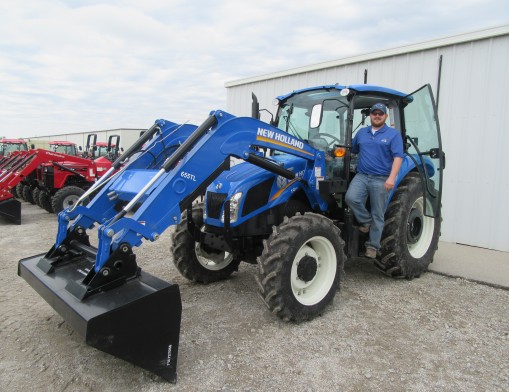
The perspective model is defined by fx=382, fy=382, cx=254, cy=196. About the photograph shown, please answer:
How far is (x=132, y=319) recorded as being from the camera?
2.46 meters

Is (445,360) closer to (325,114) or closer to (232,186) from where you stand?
(232,186)

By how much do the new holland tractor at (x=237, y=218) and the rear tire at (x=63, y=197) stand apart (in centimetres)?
642

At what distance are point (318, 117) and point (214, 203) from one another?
1.46 meters

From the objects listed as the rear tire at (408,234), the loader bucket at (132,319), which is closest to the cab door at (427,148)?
the rear tire at (408,234)

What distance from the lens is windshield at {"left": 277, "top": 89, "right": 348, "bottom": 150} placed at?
420 centimetres

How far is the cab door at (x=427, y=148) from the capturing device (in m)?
4.62

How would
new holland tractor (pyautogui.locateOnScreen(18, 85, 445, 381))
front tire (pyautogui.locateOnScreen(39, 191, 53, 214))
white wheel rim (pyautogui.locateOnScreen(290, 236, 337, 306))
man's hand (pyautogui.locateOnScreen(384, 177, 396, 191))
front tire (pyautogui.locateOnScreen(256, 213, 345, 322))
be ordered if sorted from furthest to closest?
front tire (pyautogui.locateOnScreen(39, 191, 53, 214)) → man's hand (pyautogui.locateOnScreen(384, 177, 396, 191)) → white wheel rim (pyautogui.locateOnScreen(290, 236, 337, 306)) → front tire (pyautogui.locateOnScreen(256, 213, 345, 322)) → new holland tractor (pyautogui.locateOnScreen(18, 85, 445, 381))

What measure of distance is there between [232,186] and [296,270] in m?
0.99

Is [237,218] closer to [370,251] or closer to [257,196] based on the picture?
[257,196]

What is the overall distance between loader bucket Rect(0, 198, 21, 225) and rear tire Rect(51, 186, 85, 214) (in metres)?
0.90

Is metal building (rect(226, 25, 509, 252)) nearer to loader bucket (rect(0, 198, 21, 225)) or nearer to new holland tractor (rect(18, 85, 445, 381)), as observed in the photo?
new holland tractor (rect(18, 85, 445, 381))

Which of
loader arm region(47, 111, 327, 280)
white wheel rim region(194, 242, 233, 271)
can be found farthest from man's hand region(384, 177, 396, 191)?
white wheel rim region(194, 242, 233, 271)

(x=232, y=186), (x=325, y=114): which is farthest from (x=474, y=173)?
(x=232, y=186)

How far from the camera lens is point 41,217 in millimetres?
9531
